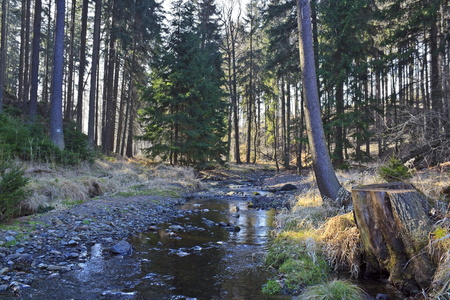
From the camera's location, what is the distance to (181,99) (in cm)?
1947

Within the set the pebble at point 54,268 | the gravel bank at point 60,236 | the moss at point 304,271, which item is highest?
the gravel bank at point 60,236

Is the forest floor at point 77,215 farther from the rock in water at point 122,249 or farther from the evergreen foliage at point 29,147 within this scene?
the evergreen foliage at point 29,147

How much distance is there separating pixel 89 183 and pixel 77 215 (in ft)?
10.3

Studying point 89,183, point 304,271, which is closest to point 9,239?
point 304,271

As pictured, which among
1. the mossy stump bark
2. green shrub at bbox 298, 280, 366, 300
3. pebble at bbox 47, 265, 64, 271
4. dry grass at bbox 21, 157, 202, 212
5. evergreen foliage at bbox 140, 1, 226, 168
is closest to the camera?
green shrub at bbox 298, 280, 366, 300

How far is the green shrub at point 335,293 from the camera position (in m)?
3.56

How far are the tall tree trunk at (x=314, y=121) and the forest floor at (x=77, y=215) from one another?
63 centimetres

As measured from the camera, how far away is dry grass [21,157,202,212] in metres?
7.53

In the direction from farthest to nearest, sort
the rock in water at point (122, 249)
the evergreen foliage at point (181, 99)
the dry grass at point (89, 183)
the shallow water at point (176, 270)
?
the evergreen foliage at point (181, 99)
the dry grass at point (89, 183)
the rock in water at point (122, 249)
the shallow water at point (176, 270)

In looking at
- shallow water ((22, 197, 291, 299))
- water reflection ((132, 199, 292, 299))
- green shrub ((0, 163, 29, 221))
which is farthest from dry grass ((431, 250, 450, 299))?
green shrub ((0, 163, 29, 221))

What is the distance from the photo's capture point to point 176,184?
1465 cm

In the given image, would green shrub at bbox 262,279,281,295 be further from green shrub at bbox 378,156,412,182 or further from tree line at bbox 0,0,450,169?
tree line at bbox 0,0,450,169

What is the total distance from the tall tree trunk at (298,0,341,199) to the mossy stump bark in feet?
8.46

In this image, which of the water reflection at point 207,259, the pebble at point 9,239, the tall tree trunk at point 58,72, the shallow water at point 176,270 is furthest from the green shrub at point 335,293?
the tall tree trunk at point 58,72
